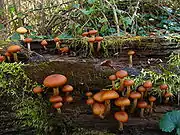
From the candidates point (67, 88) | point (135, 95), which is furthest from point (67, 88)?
point (135, 95)

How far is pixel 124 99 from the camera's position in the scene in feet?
7.35

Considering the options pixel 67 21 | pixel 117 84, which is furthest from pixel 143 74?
pixel 67 21

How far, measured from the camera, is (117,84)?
247 centimetres

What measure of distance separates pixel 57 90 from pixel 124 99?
0.67m

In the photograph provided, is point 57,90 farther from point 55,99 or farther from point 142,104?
point 142,104

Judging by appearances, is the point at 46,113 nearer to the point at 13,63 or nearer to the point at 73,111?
the point at 73,111

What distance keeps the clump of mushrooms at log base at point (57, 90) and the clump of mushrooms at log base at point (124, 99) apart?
206mm

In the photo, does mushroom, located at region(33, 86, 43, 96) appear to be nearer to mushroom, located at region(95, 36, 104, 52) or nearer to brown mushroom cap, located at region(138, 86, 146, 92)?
mushroom, located at region(95, 36, 104, 52)

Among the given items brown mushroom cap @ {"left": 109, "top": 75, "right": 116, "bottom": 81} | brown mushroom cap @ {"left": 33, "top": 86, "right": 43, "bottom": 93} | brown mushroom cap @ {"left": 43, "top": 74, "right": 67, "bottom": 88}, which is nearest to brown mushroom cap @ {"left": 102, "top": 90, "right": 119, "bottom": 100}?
brown mushroom cap @ {"left": 109, "top": 75, "right": 116, "bottom": 81}

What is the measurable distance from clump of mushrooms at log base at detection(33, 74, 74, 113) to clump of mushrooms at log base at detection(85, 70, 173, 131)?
21 centimetres

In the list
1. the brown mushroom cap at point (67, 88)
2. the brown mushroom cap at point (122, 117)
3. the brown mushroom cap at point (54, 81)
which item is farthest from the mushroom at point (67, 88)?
the brown mushroom cap at point (122, 117)

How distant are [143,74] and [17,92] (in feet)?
4.45

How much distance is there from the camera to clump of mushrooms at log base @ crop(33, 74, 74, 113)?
2168mm

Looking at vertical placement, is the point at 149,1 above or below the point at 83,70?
above
